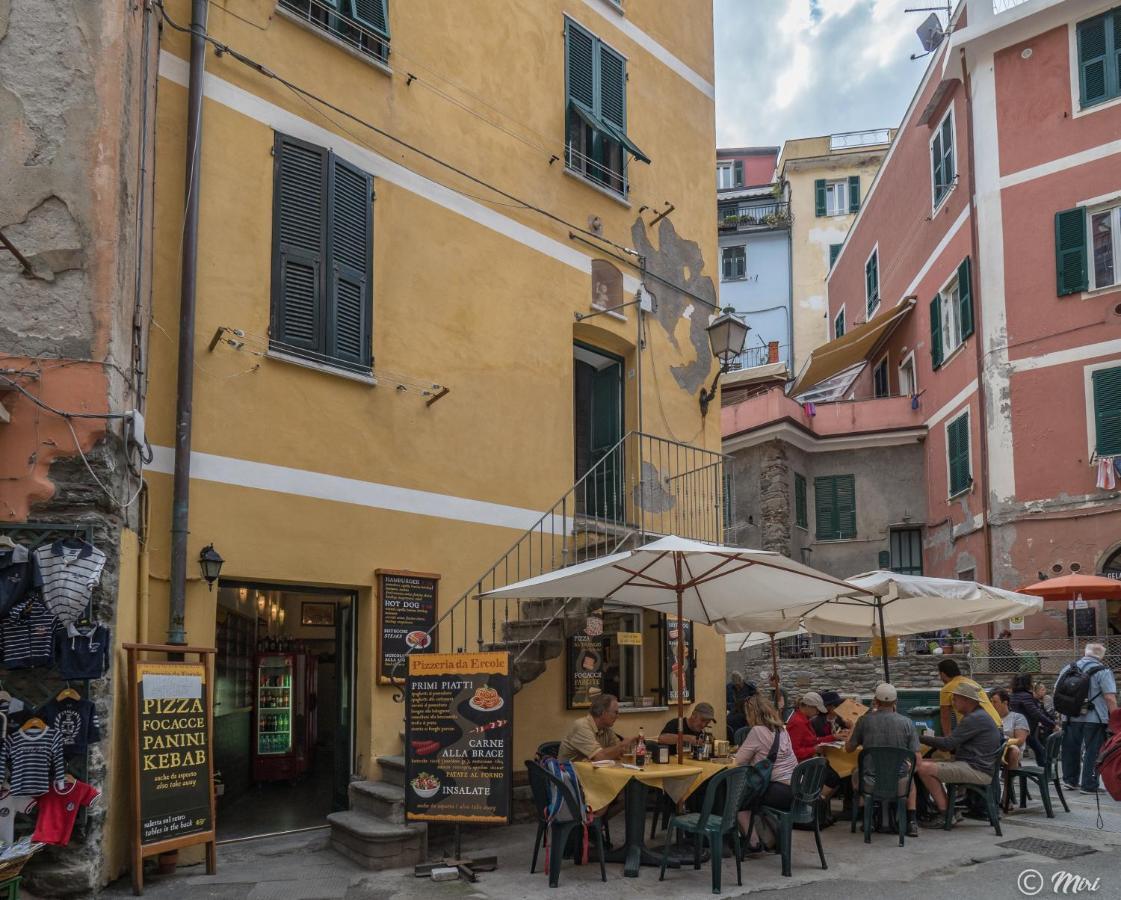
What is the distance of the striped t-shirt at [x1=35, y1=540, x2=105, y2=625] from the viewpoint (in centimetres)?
657

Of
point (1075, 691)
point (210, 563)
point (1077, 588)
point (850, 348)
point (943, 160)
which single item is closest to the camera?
point (210, 563)

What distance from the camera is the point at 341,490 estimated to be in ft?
30.5

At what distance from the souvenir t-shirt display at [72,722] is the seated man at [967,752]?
6.81m

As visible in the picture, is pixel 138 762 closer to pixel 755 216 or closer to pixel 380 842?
pixel 380 842

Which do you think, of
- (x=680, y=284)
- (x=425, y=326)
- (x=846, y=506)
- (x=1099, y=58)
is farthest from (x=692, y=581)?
(x=846, y=506)

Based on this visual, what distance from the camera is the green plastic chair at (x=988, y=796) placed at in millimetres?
9109

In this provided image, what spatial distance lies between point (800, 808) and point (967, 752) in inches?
84.8

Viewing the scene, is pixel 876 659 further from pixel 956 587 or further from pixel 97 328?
pixel 97 328

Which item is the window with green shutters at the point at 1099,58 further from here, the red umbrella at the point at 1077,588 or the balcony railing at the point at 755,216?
the balcony railing at the point at 755,216

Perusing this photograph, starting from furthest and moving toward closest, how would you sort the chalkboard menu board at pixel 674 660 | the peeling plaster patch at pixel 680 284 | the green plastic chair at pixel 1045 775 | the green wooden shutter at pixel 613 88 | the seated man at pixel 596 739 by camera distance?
the peeling plaster patch at pixel 680 284, the chalkboard menu board at pixel 674 660, the green wooden shutter at pixel 613 88, the green plastic chair at pixel 1045 775, the seated man at pixel 596 739

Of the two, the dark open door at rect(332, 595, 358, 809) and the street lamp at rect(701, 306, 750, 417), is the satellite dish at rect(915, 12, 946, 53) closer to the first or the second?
the street lamp at rect(701, 306, 750, 417)

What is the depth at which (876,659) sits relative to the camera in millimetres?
19734

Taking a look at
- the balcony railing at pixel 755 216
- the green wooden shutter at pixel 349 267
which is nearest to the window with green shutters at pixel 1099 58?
the green wooden shutter at pixel 349 267

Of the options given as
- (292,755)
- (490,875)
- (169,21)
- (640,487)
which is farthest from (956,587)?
(169,21)
